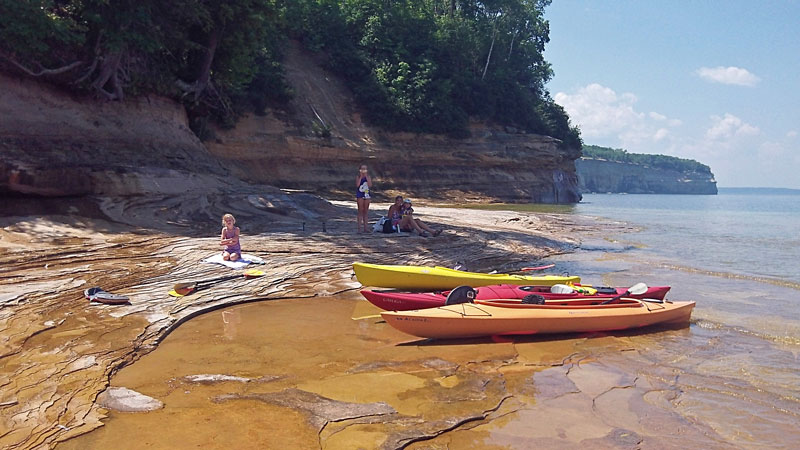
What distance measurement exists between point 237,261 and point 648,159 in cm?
14733

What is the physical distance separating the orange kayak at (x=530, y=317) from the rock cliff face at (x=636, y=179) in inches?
3841

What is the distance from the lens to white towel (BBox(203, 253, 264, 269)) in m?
8.05

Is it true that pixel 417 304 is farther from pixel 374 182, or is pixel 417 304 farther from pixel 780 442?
pixel 374 182

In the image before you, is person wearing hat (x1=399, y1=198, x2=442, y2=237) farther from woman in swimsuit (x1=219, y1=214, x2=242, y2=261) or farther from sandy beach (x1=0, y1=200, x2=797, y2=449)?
woman in swimsuit (x1=219, y1=214, x2=242, y2=261)

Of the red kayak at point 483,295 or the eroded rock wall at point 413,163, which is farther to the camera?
the eroded rock wall at point 413,163

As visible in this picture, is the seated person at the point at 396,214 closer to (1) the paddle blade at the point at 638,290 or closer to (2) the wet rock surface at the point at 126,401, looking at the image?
(1) the paddle blade at the point at 638,290

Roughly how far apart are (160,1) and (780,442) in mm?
14718

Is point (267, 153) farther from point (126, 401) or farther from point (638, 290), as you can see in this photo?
point (126, 401)

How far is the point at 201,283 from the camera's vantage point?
720 centimetres

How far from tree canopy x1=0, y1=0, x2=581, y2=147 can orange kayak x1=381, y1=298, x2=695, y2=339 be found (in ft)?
34.6

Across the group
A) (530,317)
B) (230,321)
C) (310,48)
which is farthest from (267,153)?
(530,317)

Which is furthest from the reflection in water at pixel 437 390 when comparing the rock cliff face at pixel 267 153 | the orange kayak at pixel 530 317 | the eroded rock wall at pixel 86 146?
the rock cliff face at pixel 267 153

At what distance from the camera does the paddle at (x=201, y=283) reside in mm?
6770

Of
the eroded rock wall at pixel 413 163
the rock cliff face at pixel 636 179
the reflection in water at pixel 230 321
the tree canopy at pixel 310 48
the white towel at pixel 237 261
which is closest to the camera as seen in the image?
the reflection in water at pixel 230 321
